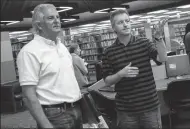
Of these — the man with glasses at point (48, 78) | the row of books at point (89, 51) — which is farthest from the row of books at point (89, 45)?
the man with glasses at point (48, 78)

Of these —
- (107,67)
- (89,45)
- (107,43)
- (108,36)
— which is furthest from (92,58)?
(107,67)

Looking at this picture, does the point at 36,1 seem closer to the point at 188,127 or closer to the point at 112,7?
the point at 112,7

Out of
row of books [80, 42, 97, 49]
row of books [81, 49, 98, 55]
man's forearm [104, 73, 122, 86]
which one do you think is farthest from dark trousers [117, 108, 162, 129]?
row of books [81, 49, 98, 55]

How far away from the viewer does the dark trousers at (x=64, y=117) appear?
1570mm

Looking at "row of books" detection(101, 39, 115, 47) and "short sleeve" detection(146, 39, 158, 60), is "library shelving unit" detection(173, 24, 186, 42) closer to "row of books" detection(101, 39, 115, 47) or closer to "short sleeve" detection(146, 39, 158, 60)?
"row of books" detection(101, 39, 115, 47)

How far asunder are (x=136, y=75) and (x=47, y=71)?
68 centimetres

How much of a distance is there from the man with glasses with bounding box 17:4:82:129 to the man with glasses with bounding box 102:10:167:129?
44 cm

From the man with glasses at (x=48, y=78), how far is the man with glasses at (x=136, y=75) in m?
0.44

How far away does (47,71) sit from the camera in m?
1.55

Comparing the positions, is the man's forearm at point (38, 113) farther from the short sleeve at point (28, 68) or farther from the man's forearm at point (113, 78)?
the man's forearm at point (113, 78)

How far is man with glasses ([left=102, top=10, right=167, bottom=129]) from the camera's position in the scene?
6.47 feet

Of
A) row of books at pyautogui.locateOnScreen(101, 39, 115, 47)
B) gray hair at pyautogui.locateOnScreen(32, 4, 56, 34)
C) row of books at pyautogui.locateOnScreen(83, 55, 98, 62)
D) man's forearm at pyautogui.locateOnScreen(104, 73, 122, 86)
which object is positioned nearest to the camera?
gray hair at pyautogui.locateOnScreen(32, 4, 56, 34)

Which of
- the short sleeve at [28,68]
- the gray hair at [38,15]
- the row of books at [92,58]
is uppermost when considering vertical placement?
the gray hair at [38,15]

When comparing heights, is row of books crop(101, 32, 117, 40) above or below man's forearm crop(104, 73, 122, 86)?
above
